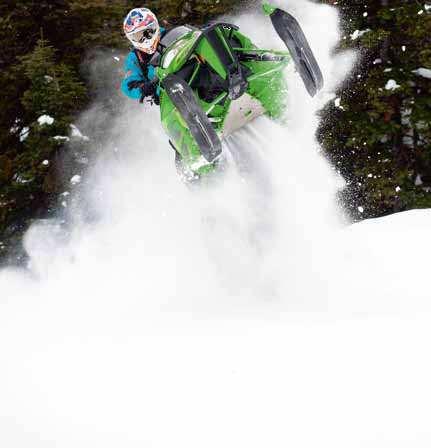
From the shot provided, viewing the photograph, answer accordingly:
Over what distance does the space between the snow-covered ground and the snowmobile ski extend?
4.70ft

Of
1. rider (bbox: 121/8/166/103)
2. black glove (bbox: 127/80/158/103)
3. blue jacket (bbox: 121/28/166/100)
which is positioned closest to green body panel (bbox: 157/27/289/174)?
black glove (bbox: 127/80/158/103)

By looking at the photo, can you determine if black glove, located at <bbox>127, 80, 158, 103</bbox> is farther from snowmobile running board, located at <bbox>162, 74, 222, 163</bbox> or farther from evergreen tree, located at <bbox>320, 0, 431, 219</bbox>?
evergreen tree, located at <bbox>320, 0, 431, 219</bbox>

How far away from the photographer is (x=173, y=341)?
4.60 m

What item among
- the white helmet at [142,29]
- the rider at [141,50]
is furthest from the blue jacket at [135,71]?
the white helmet at [142,29]

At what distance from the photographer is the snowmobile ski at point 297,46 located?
526cm

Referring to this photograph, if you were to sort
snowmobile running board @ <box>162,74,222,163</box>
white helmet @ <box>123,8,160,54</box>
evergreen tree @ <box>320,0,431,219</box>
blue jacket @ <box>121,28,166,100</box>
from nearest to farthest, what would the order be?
snowmobile running board @ <box>162,74,222,163</box> → white helmet @ <box>123,8,160,54</box> → blue jacket @ <box>121,28,166,100</box> → evergreen tree @ <box>320,0,431,219</box>

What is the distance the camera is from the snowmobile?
509cm

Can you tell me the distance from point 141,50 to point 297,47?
163 centimetres

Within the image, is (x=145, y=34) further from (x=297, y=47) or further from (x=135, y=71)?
(x=297, y=47)

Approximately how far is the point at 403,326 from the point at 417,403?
0.75 meters

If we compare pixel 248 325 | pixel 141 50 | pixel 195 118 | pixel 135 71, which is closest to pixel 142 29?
pixel 141 50

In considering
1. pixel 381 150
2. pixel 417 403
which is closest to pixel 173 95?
pixel 417 403

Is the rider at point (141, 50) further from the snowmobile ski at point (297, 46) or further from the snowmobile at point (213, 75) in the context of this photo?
the snowmobile ski at point (297, 46)

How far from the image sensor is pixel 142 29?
5.40 meters
